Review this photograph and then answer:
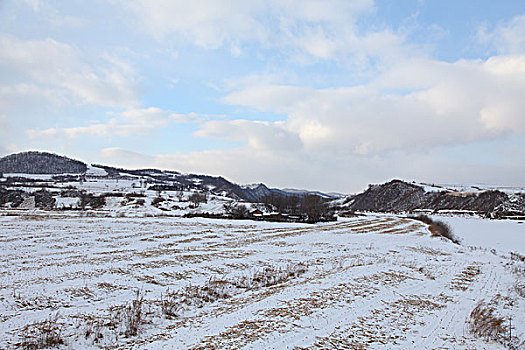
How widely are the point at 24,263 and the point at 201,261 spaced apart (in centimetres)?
938

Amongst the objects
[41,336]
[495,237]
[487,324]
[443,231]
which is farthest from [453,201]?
[41,336]

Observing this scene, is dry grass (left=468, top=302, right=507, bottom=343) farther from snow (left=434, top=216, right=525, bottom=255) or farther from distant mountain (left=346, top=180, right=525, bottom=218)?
distant mountain (left=346, top=180, right=525, bottom=218)

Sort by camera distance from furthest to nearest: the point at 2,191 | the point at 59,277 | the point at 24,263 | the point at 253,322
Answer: the point at 2,191 < the point at 24,263 < the point at 59,277 < the point at 253,322

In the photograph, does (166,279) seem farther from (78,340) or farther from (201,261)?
(78,340)

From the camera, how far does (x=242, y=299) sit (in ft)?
42.9

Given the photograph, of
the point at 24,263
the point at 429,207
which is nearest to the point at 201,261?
the point at 24,263

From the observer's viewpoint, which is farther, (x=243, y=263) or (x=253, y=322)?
(x=243, y=263)

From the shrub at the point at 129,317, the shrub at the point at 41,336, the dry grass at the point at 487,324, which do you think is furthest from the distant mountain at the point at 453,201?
the shrub at the point at 41,336

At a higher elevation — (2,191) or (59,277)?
(2,191)

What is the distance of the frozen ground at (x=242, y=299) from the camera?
9.16 metres

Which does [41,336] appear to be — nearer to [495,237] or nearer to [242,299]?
[242,299]

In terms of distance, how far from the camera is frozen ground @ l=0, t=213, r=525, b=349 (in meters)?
9.16

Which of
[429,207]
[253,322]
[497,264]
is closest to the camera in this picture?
[253,322]

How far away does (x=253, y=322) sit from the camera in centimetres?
1011
